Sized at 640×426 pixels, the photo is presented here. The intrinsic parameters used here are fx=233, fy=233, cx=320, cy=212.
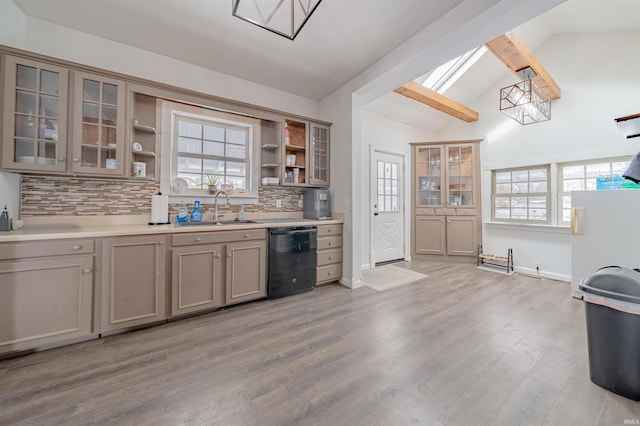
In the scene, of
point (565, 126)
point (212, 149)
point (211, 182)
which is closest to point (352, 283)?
point (211, 182)

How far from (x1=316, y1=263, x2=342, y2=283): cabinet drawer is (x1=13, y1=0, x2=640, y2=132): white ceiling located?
2646mm

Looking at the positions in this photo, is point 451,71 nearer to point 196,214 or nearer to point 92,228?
point 196,214

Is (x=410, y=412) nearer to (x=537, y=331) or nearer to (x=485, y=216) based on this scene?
(x=537, y=331)

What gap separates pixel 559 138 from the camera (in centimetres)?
378

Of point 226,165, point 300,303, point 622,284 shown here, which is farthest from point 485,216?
point 226,165

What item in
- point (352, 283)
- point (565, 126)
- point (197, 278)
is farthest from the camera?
point (565, 126)

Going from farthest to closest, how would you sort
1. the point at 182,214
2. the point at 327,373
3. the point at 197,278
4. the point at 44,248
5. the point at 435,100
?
the point at 435,100
the point at 182,214
the point at 197,278
the point at 44,248
the point at 327,373

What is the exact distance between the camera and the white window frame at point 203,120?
276cm

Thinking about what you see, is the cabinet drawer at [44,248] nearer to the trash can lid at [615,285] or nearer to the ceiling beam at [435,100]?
the trash can lid at [615,285]

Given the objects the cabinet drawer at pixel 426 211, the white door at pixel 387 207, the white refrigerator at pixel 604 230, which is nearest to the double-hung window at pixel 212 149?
the white door at pixel 387 207

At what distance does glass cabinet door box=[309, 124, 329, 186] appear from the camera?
350 cm

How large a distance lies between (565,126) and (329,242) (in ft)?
13.9

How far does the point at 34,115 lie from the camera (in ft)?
6.47

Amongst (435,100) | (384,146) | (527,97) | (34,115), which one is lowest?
(34,115)
